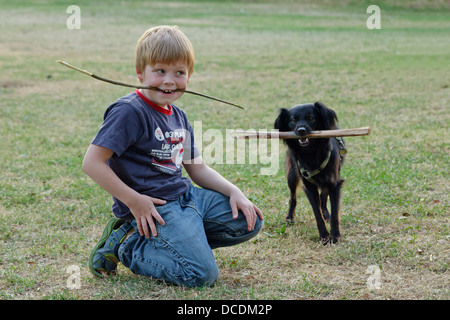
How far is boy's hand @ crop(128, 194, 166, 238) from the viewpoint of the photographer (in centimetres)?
320

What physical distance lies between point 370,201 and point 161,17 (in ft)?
78.1

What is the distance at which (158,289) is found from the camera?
3254 millimetres

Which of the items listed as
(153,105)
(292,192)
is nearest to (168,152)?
(153,105)

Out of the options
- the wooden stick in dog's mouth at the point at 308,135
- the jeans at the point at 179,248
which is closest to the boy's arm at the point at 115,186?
the jeans at the point at 179,248

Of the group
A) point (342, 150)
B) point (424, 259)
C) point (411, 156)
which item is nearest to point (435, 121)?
point (411, 156)

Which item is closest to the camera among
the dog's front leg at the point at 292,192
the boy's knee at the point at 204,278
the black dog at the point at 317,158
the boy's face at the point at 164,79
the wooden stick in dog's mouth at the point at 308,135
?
the boy's knee at the point at 204,278

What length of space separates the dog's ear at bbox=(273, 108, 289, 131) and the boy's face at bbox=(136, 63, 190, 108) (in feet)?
3.98

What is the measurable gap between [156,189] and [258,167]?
3065 mm

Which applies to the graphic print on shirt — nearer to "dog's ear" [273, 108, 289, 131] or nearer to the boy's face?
the boy's face

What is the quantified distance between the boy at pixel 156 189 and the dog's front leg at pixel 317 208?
32.0 inches

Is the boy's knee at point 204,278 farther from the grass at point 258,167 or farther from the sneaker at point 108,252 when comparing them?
the sneaker at point 108,252

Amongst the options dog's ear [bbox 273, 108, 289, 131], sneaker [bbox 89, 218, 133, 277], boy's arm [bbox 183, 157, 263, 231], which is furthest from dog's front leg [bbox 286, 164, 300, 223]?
sneaker [bbox 89, 218, 133, 277]

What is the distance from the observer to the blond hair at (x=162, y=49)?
129 inches

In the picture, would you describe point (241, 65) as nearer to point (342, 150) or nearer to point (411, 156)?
point (411, 156)
